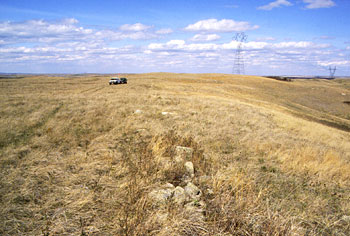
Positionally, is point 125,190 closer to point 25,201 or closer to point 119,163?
point 119,163

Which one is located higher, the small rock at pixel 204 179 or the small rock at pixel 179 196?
the small rock at pixel 179 196

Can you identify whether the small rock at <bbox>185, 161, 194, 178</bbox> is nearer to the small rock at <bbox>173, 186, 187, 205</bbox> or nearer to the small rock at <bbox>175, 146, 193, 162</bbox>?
the small rock at <bbox>175, 146, 193, 162</bbox>

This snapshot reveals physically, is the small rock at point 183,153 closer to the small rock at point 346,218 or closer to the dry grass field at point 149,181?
the dry grass field at point 149,181

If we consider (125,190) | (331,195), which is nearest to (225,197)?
(125,190)

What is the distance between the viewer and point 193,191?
14.0 ft

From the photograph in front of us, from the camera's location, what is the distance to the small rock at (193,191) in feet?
13.5

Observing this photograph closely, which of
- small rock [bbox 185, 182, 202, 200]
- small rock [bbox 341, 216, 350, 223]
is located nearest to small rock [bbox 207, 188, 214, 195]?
small rock [bbox 185, 182, 202, 200]

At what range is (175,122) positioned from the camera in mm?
10641

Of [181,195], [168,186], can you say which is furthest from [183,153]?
[181,195]

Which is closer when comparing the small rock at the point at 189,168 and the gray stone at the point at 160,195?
the gray stone at the point at 160,195

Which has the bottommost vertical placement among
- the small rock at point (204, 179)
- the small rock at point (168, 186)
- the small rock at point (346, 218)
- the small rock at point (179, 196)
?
the small rock at point (346, 218)

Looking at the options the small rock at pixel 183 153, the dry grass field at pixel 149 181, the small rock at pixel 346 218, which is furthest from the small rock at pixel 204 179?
the small rock at pixel 346 218

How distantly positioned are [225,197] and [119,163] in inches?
114

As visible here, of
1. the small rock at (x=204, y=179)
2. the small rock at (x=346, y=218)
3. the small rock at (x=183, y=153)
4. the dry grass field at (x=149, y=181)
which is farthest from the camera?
the small rock at (x=183, y=153)
